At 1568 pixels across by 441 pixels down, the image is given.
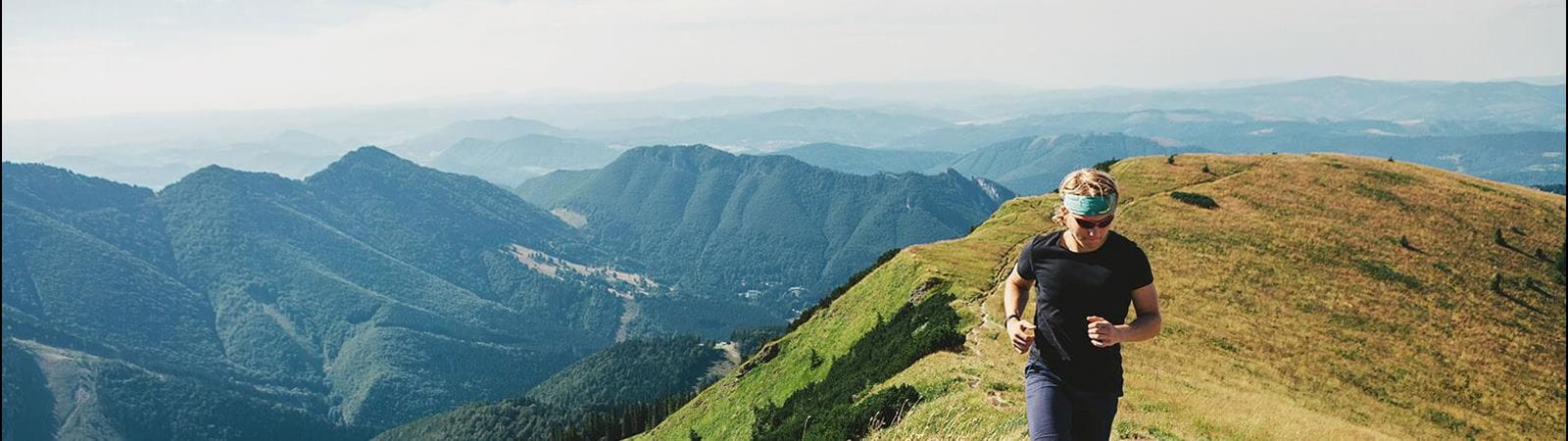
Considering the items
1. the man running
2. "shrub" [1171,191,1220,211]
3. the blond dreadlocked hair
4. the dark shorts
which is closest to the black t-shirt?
the man running

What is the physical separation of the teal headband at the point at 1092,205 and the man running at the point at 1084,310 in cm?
1

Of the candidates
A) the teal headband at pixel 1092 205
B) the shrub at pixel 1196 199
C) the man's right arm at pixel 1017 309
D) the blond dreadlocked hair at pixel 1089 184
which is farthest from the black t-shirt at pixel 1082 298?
the shrub at pixel 1196 199

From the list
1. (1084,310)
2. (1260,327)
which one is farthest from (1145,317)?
(1260,327)

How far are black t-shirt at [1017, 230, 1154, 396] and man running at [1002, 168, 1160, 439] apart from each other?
1cm

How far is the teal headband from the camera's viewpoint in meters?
8.69

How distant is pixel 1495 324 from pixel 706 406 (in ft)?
204

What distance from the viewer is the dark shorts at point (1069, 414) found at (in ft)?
30.5

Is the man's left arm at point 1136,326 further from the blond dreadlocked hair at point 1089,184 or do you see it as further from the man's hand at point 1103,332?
the blond dreadlocked hair at point 1089,184

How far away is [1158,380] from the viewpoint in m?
28.6

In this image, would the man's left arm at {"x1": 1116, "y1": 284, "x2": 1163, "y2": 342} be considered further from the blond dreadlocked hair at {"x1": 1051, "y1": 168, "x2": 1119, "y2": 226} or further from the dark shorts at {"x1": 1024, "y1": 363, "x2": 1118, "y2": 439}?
the blond dreadlocked hair at {"x1": 1051, "y1": 168, "x2": 1119, "y2": 226}

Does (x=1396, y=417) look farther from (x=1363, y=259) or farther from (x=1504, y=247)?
(x=1504, y=247)

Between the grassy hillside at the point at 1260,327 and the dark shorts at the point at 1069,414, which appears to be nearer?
the dark shorts at the point at 1069,414

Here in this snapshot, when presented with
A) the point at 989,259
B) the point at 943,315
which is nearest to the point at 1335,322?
the point at 989,259

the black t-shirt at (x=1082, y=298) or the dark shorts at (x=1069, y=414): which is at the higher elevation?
the black t-shirt at (x=1082, y=298)
